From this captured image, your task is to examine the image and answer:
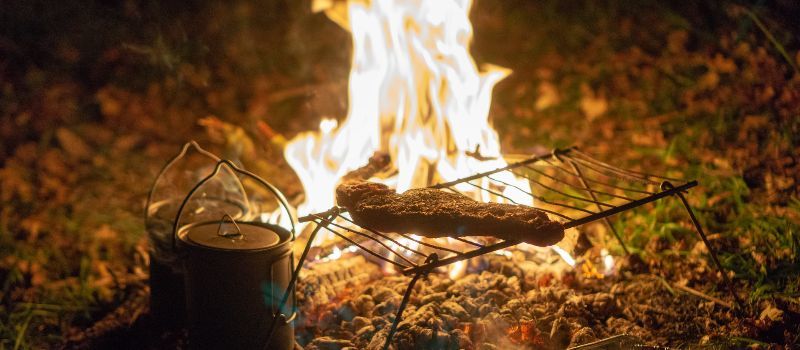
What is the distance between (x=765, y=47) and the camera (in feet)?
19.6

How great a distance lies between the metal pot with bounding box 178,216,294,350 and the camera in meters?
3.00

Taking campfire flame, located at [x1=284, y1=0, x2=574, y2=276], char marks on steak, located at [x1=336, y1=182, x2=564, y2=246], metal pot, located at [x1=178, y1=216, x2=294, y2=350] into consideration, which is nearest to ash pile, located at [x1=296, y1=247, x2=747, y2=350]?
metal pot, located at [x1=178, y1=216, x2=294, y2=350]

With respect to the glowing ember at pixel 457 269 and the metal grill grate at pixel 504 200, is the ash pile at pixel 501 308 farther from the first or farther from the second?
the metal grill grate at pixel 504 200

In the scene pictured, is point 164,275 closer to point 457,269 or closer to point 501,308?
point 457,269

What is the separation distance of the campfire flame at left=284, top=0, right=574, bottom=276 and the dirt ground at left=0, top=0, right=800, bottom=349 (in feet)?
3.07

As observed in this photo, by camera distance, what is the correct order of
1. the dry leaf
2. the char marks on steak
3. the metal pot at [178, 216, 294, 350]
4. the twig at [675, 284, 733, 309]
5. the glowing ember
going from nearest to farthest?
1. the char marks on steak
2. the metal pot at [178, 216, 294, 350]
3. the twig at [675, 284, 733, 309]
4. the glowing ember
5. the dry leaf

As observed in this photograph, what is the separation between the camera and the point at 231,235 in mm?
3113

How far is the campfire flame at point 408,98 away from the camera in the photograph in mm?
4504

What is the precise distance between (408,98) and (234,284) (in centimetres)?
208

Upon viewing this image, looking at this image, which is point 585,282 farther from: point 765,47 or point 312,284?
point 765,47

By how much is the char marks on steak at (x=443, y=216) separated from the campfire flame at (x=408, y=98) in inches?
48.5

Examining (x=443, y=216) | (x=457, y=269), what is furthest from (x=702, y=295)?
(x=443, y=216)

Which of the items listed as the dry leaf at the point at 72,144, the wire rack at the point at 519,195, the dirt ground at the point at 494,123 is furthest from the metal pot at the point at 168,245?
the dry leaf at the point at 72,144

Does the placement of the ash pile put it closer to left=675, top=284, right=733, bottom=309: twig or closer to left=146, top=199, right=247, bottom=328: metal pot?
left=675, top=284, right=733, bottom=309: twig
